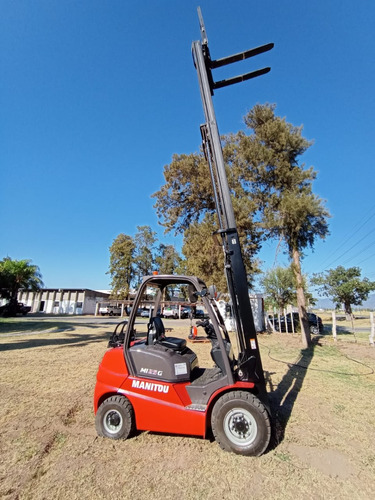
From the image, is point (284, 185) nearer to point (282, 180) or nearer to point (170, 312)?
point (282, 180)

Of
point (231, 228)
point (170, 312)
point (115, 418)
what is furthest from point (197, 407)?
point (170, 312)

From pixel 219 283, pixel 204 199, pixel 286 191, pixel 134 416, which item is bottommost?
pixel 134 416

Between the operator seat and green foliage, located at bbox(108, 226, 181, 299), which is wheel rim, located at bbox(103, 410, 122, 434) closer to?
the operator seat

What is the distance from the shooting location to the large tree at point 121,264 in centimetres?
4653

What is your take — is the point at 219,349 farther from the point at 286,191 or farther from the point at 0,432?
the point at 286,191

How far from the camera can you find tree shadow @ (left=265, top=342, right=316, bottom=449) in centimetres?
397

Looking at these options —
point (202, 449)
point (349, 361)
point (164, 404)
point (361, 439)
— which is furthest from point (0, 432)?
point (349, 361)

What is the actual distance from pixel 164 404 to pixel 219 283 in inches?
484

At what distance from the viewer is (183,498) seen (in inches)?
101

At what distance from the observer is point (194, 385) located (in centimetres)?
361

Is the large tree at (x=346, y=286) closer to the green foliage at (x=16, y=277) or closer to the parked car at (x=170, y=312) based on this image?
the parked car at (x=170, y=312)

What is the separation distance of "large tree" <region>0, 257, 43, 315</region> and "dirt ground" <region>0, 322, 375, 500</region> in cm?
3300

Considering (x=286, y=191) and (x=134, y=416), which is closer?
(x=134, y=416)

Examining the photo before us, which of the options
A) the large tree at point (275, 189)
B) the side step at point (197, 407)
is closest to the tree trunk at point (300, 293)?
the large tree at point (275, 189)
